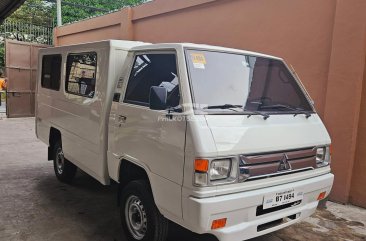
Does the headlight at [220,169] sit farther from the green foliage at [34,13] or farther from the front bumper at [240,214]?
the green foliage at [34,13]

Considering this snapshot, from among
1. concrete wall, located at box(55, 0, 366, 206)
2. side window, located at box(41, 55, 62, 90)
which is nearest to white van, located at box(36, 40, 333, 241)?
side window, located at box(41, 55, 62, 90)

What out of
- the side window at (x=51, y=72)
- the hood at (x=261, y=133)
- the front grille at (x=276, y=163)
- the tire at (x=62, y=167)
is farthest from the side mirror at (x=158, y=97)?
the tire at (x=62, y=167)

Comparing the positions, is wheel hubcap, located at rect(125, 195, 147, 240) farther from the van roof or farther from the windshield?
the van roof

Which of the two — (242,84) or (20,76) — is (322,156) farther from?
(20,76)

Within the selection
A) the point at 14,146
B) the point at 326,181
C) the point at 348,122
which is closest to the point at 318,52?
the point at 348,122

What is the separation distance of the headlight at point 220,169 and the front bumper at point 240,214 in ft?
0.50

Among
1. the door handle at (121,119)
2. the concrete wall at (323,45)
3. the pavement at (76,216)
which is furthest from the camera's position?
the concrete wall at (323,45)

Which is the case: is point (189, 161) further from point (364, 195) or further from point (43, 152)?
point (43, 152)

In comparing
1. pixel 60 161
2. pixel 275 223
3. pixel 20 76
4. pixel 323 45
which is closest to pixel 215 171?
pixel 275 223

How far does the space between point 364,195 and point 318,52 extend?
220 cm

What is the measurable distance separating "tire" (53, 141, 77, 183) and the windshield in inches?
124

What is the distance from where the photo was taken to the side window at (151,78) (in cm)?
304

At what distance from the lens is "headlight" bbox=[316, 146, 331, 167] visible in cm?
338

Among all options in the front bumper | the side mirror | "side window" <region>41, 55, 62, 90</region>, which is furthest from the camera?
"side window" <region>41, 55, 62, 90</region>
